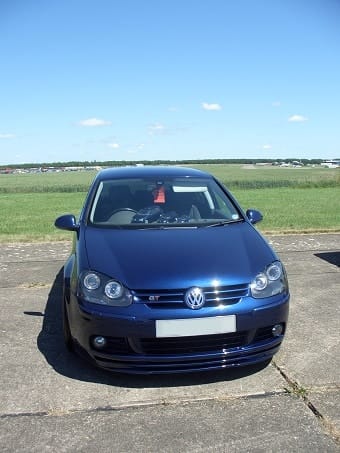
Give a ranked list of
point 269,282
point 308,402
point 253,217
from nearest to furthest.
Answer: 1. point 308,402
2. point 269,282
3. point 253,217

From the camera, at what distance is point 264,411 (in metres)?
2.89

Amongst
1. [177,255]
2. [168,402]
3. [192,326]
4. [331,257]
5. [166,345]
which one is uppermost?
[177,255]

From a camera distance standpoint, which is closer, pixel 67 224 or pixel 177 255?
pixel 177 255

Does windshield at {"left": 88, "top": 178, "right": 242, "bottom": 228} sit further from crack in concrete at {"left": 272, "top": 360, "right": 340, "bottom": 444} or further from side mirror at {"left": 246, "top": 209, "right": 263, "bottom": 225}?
crack in concrete at {"left": 272, "top": 360, "right": 340, "bottom": 444}

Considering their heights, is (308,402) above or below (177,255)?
below

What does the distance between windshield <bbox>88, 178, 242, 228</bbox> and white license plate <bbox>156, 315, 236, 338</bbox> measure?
4.26 ft

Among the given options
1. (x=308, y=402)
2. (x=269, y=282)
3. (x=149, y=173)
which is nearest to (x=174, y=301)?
(x=269, y=282)

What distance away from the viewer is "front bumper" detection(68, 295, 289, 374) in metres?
3.09

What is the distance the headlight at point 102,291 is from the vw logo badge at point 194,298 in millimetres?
381

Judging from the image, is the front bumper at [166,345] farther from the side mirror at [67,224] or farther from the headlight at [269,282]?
the side mirror at [67,224]

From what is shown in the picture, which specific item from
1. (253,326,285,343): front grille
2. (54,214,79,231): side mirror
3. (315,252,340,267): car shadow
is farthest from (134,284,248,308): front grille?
(315,252,340,267): car shadow

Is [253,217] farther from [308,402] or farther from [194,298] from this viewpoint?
[308,402]

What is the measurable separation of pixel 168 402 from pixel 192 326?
0.50 metres

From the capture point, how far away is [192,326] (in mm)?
3066
